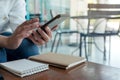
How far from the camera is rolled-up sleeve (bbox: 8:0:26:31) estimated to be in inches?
40.3

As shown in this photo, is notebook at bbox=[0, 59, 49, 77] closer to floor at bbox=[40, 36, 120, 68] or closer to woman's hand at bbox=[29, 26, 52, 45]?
woman's hand at bbox=[29, 26, 52, 45]

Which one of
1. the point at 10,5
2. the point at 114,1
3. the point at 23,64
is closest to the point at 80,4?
the point at 114,1

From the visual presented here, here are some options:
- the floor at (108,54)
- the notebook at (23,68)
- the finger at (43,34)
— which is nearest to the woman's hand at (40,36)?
the finger at (43,34)

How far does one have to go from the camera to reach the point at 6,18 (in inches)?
39.8

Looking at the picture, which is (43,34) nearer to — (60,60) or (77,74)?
(60,60)

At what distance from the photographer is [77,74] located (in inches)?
26.9

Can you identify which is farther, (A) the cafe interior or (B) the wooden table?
(A) the cafe interior

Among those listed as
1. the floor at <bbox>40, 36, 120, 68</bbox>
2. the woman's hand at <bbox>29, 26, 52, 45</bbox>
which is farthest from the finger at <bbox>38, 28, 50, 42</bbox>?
the floor at <bbox>40, 36, 120, 68</bbox>

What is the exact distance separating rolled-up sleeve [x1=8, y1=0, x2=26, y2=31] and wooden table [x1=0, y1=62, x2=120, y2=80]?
0.36 meters

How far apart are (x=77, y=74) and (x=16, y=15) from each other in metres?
0.50

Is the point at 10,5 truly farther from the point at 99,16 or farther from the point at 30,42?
the point at 99,16

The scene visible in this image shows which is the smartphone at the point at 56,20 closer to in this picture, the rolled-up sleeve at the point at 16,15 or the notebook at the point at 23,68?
the notebook at the point at 23,68

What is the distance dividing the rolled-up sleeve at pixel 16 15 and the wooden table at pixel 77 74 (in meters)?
0.36

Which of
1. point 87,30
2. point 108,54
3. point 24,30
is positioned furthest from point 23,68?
point 108,54
